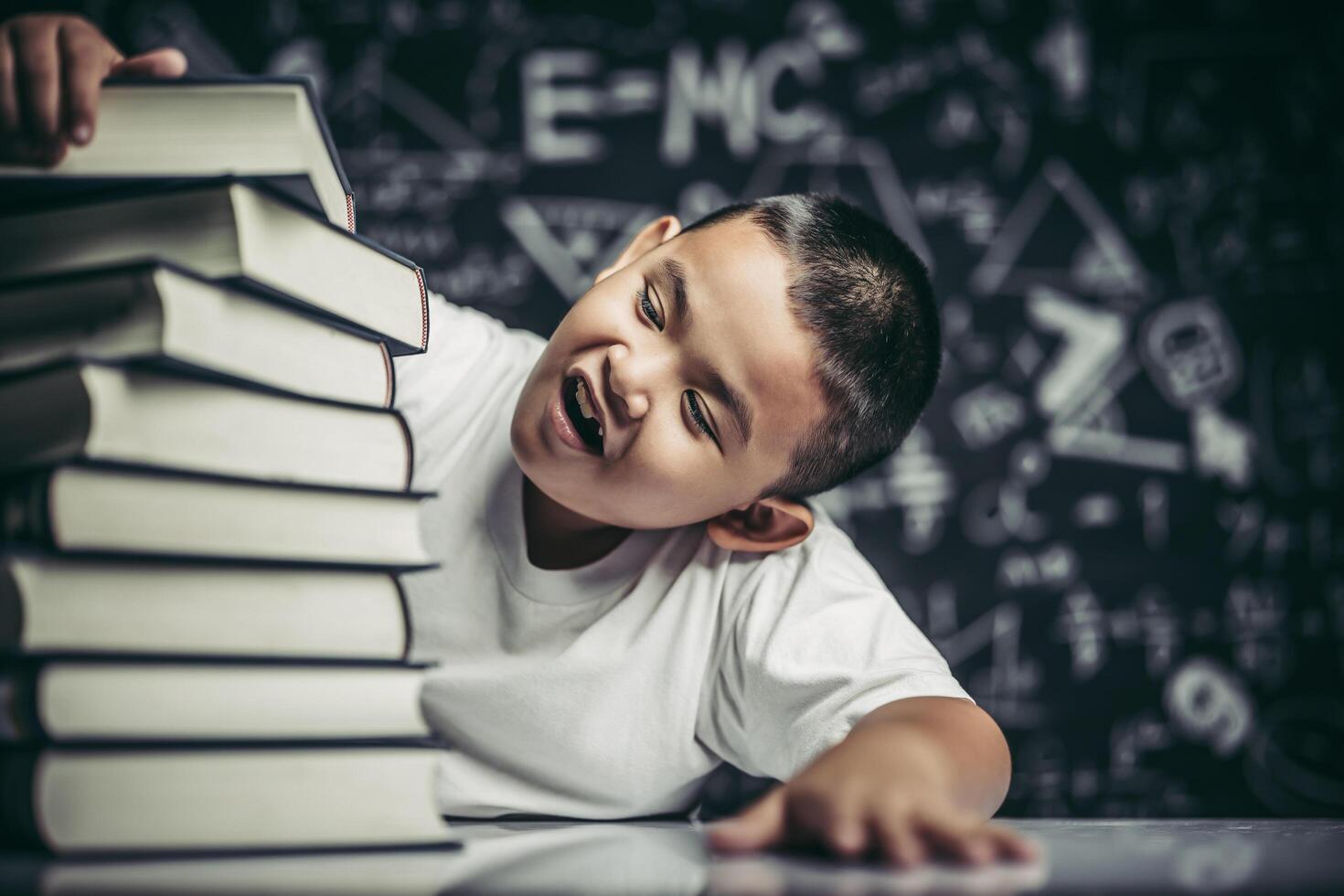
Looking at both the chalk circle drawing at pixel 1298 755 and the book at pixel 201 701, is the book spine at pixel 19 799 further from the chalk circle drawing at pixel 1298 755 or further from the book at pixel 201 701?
the chalk circle drawing at pixel 1298 755

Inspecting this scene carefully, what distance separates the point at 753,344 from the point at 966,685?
102 centimetres

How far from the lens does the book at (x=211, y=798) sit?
39 cm

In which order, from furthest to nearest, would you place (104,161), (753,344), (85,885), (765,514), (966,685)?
(966,685)
(765,514)
(753,344)
(104,161)
(85,885)

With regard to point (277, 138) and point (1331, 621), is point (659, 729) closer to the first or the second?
point (277, 138)

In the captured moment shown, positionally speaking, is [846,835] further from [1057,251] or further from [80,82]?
[1057,251]

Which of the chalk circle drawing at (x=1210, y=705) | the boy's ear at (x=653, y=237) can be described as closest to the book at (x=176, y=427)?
the boy's ear at (x=653, y=237)

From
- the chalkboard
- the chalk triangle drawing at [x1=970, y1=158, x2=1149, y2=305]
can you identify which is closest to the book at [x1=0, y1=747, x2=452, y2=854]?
the chalkboard

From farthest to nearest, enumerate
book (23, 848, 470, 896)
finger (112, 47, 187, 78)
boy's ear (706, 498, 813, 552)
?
boy's ear (706, 498, 813, 552)
finger (112, 47, 187, 78)
book (23, 848, 470, 896)

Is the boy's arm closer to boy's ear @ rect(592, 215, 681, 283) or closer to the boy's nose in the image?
the boy's nose

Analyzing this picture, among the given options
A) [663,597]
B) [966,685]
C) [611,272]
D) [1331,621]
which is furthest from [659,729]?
[1331,621]

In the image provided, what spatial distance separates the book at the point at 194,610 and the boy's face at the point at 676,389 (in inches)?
12.5

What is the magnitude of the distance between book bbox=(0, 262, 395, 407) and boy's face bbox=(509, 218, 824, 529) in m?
0.29

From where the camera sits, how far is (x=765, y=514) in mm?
899

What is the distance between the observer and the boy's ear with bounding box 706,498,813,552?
876mm
